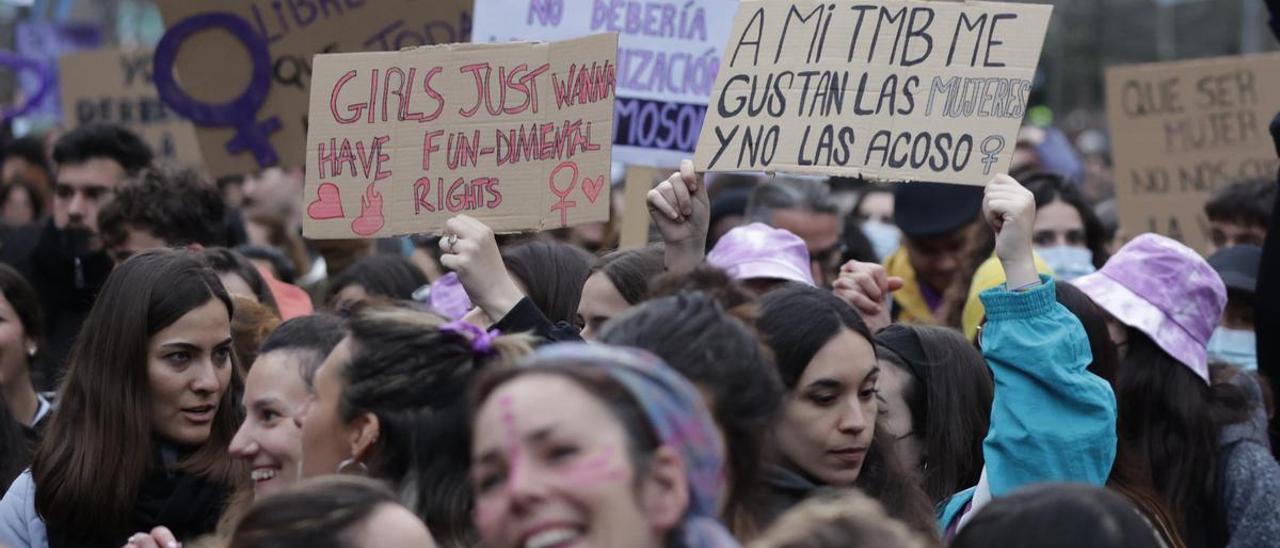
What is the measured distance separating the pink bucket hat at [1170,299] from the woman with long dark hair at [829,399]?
3.56 feet

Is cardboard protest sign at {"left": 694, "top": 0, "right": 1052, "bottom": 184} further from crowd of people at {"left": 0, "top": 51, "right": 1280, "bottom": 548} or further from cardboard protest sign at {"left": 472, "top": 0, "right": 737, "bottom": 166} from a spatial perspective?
cardboard protest sign at {"left": 472, "top": 0, "right": 737, "bottom": 166}

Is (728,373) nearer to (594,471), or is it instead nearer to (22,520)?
(594,471)

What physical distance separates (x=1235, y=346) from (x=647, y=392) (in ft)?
14.2

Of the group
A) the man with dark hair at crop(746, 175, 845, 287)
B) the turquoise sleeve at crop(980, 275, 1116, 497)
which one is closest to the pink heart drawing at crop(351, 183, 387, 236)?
the turquoise sleeve at crop(980, 275, 1116, 497)

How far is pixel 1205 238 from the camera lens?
26.5 feet

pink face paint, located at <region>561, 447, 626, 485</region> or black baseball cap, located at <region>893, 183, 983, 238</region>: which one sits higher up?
pink face paint, located at <region>561, 447, 626, 485</region>

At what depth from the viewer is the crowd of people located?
267cm

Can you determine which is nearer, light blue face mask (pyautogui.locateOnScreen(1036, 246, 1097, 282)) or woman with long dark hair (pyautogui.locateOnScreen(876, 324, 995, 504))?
woman with long dark hair (pyautogui.locateOnScreen(876, 324, 995, 504))

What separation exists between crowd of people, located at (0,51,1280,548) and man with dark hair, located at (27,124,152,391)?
0.07 feet

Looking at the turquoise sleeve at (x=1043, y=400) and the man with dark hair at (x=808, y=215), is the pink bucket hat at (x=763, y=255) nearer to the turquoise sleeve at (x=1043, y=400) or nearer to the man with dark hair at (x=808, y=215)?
the turquoise sleeve at (x=1043, y=400)

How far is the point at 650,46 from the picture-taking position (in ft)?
21.2

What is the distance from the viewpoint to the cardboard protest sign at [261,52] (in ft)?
22.0

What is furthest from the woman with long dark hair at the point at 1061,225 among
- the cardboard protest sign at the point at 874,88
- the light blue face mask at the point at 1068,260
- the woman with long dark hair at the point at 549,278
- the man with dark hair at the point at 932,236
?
the woman with long dark hair at the point at 549,278

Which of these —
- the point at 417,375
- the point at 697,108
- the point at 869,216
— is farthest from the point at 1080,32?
the point at 417,375
